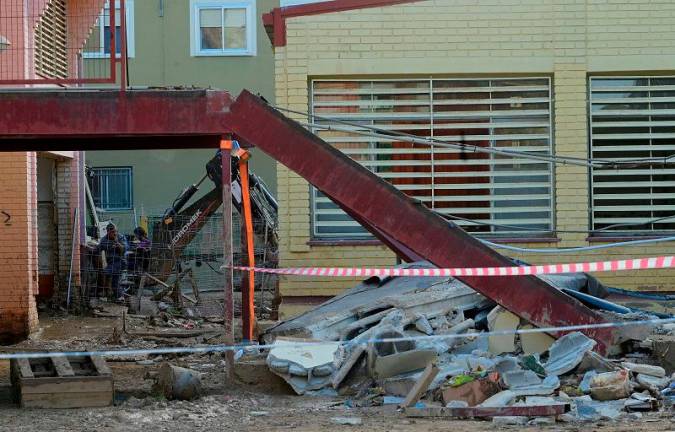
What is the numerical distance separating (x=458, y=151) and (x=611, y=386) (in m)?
6.57

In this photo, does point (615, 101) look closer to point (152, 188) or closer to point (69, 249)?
point (69, 249)

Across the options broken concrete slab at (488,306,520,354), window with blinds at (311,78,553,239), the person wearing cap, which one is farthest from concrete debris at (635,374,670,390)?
the person wearing cap

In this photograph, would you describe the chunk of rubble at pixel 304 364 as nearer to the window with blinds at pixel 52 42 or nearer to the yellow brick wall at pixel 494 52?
the yellow brick wall at pixel 494 52

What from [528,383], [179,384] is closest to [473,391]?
[528,383]

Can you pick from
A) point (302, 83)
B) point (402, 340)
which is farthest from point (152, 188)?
point (402, 340)

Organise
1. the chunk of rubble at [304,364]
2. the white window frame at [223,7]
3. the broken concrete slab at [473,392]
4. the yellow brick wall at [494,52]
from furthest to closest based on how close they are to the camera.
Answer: the white window frame at [223,7] < the yellow brick wall at [494,52] < the chunk of rubble at [304,364] < the broken concrete slab at [473,392]

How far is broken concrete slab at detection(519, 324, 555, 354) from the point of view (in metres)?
11.0

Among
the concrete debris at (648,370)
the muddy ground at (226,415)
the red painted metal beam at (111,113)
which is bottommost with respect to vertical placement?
the muddy ground at (226,415)

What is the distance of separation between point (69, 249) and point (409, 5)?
28.1ft

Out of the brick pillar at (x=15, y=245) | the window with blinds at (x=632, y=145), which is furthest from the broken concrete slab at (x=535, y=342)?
the brick pillar at (x=15, y=245)

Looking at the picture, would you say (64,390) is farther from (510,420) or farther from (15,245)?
(15,245)

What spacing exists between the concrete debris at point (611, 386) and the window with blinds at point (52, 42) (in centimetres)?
1023

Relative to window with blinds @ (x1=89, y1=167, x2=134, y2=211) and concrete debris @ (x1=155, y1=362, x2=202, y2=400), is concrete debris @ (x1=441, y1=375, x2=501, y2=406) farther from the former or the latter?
window with blinds @ (x1=89, y1=167, x2=134, y2=211)

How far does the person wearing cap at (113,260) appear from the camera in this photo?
21.5 metres
